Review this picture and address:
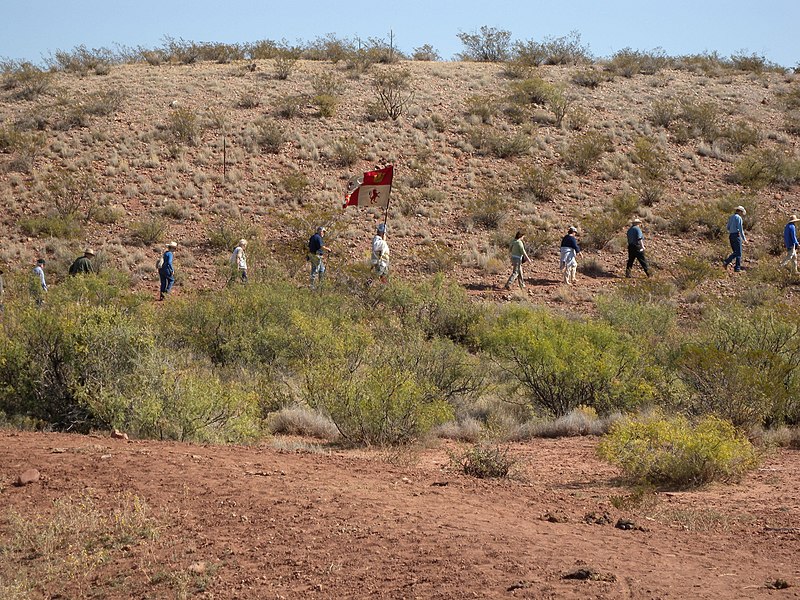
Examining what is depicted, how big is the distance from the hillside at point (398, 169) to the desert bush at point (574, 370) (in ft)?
33.1

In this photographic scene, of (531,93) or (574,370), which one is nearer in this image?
(574,370)

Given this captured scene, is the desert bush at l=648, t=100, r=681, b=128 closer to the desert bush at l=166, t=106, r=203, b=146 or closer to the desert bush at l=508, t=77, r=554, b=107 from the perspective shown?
the desert bush at l=508, t=77, r=554, b=107

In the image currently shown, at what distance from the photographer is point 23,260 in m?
27.5

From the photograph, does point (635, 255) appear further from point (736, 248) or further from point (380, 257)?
point (380, 257)

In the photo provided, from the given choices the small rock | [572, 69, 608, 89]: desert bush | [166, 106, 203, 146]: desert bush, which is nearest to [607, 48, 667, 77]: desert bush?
[572, 69, 608, 89]: desert bush

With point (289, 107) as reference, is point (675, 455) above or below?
below

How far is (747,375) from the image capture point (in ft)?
40.5

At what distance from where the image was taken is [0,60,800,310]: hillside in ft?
96.0

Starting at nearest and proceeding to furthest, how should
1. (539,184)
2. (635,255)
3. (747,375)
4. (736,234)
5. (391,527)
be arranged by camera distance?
(391,527) < (747,375) < (736,234) < (635,255) < (539,184)

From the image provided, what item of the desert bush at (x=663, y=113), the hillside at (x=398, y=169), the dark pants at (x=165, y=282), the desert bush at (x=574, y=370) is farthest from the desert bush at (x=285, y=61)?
the desert bush at (x=574, y=370)

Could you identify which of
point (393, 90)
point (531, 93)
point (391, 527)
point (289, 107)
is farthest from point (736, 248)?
point (391, 527)

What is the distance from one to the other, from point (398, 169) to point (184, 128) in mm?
8230

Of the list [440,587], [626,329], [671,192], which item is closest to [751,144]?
[671,192]

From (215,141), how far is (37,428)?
2695 cm
